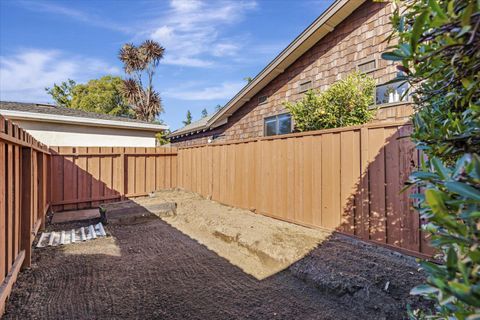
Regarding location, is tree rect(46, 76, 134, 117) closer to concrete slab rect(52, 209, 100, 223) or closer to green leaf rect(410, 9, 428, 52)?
concrete slab rect(52, 209, 100, 223)

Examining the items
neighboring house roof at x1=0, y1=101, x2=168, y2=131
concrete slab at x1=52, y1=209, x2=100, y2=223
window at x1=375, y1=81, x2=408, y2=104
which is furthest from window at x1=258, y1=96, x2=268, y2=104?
concrete slab at x1=52, y1=209, x2=100, y2=223

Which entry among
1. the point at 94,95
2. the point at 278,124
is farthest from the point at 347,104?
the point at 94,95

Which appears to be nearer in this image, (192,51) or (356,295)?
(356,295)

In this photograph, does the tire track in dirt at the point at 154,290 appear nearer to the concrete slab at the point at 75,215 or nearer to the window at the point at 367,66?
the concrete slab at the point at 75,215

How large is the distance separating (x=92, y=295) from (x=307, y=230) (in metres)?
3.34

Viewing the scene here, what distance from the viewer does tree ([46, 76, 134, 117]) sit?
25031 millimetres

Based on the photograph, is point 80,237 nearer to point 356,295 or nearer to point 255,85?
point 356,295

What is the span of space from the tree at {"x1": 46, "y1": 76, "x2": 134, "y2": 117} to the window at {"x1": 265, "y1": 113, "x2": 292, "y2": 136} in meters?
19.0

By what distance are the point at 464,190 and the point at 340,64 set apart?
6603 mm

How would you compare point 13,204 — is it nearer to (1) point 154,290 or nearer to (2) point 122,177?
(1) point 154,290

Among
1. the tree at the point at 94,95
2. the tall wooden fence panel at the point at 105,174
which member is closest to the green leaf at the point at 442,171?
the tall wooden fence panel at the point at 105,174

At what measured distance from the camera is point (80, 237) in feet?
17.8

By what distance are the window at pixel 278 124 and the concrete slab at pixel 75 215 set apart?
18.1 feet

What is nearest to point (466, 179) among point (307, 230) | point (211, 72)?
point (307, 230)
